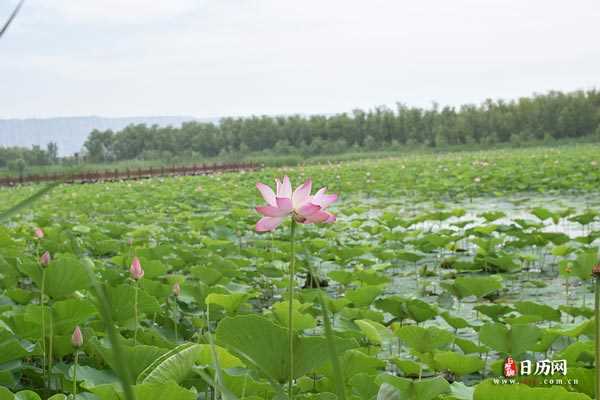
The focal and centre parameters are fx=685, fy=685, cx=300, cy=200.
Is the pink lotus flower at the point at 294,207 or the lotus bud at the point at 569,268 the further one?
the lotus bud at the point at 569,268

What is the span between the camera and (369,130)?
45.6 metres

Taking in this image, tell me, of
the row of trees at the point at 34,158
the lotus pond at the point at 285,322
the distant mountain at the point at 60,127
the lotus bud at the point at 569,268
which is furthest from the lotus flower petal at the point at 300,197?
the distant mountain at the point at 60,127

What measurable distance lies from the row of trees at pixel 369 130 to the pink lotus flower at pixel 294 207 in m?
38.1

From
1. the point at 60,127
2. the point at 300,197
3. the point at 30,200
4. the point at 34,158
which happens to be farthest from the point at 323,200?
the point at 60,127

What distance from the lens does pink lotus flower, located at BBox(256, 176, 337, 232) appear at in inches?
31.8

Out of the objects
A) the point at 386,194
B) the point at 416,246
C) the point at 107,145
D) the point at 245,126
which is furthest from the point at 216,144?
the point at 416,246

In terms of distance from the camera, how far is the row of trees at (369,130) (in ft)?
130

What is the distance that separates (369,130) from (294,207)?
148 ft

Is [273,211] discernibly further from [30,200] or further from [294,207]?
[30,200]

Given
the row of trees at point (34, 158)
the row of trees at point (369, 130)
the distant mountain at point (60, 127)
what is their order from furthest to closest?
1. the distant mountain at point (60, 127)
2. the row of trees at point (369, 130)
3. the row of trees at point (34, 158)

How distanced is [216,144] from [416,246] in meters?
43.8

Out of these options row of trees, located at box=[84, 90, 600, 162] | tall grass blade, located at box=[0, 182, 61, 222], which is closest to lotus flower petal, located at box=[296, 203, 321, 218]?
tall grass blade, located at box=[0, 182, 61, 222]

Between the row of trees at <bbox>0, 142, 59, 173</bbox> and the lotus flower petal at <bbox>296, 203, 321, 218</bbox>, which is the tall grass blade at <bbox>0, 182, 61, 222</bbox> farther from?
the row of trees at <bbox>0, 142, 59, 173</bbox>

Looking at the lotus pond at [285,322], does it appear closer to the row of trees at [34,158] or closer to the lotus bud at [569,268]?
the lotus bud at [569,268]
